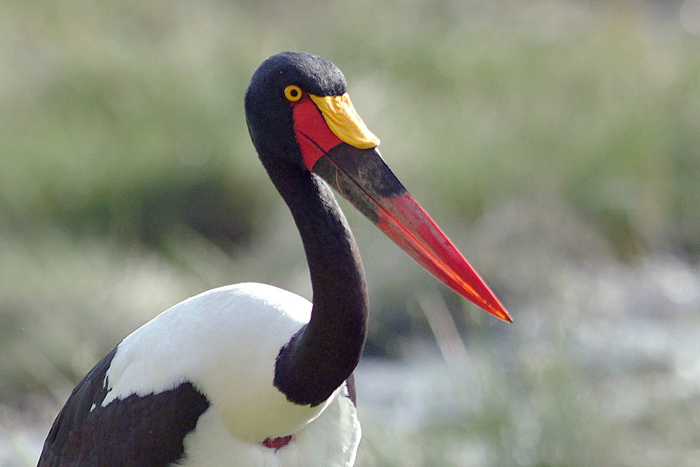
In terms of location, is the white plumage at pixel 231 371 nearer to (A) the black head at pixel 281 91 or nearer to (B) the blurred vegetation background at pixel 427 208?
(A) the black head at pixel 281 91

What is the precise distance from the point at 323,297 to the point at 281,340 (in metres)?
0.27

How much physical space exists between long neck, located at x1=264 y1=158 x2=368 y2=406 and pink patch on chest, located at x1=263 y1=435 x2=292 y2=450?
0.25 m

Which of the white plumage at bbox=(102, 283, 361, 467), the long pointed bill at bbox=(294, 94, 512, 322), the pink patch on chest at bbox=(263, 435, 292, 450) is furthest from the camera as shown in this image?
the pink patch on chest at bbox=(263, 435, 292, 450)

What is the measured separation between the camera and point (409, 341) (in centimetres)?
532

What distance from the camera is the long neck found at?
2107 mm

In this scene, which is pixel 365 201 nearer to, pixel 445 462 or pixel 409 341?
pixel 445 462

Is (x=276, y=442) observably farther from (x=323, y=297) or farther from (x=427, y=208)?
(x=427, y=208)

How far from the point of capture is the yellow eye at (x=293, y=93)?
2.15 m

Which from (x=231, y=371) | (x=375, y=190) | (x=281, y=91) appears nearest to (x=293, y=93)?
(x=281, y=91)

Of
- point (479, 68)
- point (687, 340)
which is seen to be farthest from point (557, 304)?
point (479, 68)

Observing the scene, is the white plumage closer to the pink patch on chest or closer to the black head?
the pink patch on chest

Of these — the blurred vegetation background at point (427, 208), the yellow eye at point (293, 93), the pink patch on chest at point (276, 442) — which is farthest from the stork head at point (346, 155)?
the blurred vegetation background at point (427, 208)

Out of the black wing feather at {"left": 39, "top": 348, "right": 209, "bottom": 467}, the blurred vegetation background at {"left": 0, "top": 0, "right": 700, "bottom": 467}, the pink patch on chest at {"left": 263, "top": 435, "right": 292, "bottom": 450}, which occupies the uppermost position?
the black wing feather at {"left": 39, "top": 348, "right": 209, "bottom": 467}

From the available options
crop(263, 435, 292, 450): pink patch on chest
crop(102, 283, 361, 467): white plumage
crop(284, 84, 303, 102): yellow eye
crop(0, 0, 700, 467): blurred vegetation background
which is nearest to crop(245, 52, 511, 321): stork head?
crop(284, 84, 303, 102): yellow eye
